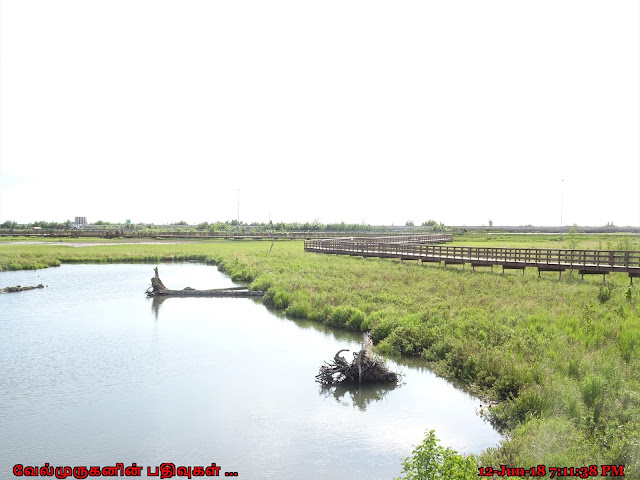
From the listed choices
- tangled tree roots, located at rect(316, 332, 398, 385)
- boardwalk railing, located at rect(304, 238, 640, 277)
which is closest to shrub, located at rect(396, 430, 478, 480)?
tangled tree roots, located at rect(316, 332, 398, 385)

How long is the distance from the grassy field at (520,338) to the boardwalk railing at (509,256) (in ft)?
3.72

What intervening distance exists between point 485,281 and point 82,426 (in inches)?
1072

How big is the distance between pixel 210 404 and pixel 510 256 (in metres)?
32.1

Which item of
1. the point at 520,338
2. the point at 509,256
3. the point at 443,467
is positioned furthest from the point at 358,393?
the point at 509,256

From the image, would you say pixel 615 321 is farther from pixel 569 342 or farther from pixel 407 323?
pixel 407 323

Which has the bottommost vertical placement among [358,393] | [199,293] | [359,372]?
[358,393]

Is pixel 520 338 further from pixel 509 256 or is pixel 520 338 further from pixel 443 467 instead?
pixel 509 256

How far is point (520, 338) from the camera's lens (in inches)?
739

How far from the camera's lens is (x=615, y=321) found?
69.4 ft

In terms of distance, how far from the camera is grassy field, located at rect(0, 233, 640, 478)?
11273 mm

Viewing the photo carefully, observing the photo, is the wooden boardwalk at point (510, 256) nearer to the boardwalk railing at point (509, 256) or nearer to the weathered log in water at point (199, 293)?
the boardwalk railing at point (509, 256)

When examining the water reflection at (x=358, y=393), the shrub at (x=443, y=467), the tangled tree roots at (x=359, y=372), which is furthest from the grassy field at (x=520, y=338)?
the water reflection at (x=358, y=393)

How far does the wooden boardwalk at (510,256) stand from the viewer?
35.6 m

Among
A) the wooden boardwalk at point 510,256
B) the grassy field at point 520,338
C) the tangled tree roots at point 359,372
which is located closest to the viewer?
the grassy field at point 520,338
